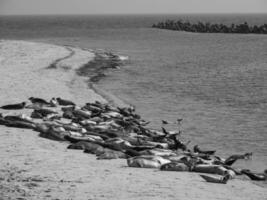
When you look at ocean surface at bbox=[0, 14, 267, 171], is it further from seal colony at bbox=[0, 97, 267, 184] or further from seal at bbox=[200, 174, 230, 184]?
seal at bbox=[200, 174, 230, 184]

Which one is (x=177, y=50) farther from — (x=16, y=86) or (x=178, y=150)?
(x=178, y=150)

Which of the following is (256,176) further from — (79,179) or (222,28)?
(222,28)

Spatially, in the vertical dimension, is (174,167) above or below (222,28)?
above

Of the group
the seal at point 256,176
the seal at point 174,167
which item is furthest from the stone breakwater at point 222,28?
the seal at point 174,167

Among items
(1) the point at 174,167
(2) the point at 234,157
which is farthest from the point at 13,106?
(1) the point at 174,167

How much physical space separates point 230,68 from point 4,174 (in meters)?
25.7

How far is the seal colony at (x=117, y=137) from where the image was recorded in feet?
31.7

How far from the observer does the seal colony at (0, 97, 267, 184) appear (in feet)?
31.7

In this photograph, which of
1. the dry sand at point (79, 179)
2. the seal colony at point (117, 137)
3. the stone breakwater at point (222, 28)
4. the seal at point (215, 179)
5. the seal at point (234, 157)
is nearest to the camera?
the dry sand at point (79, 179)

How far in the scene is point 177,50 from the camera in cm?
4616

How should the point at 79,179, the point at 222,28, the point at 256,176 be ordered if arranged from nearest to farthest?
1. the point at 79,179
2. the point at 256,176
3. the point at 222,28

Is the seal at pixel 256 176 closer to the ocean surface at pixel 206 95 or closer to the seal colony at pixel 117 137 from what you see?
the seal colony at pixel 117 137

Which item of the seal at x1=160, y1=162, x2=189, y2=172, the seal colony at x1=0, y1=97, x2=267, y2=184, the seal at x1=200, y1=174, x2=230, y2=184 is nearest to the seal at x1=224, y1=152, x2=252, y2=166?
the seal colony at x1=0, y1=97, x2=267, y2=184

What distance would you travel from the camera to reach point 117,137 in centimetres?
1197
